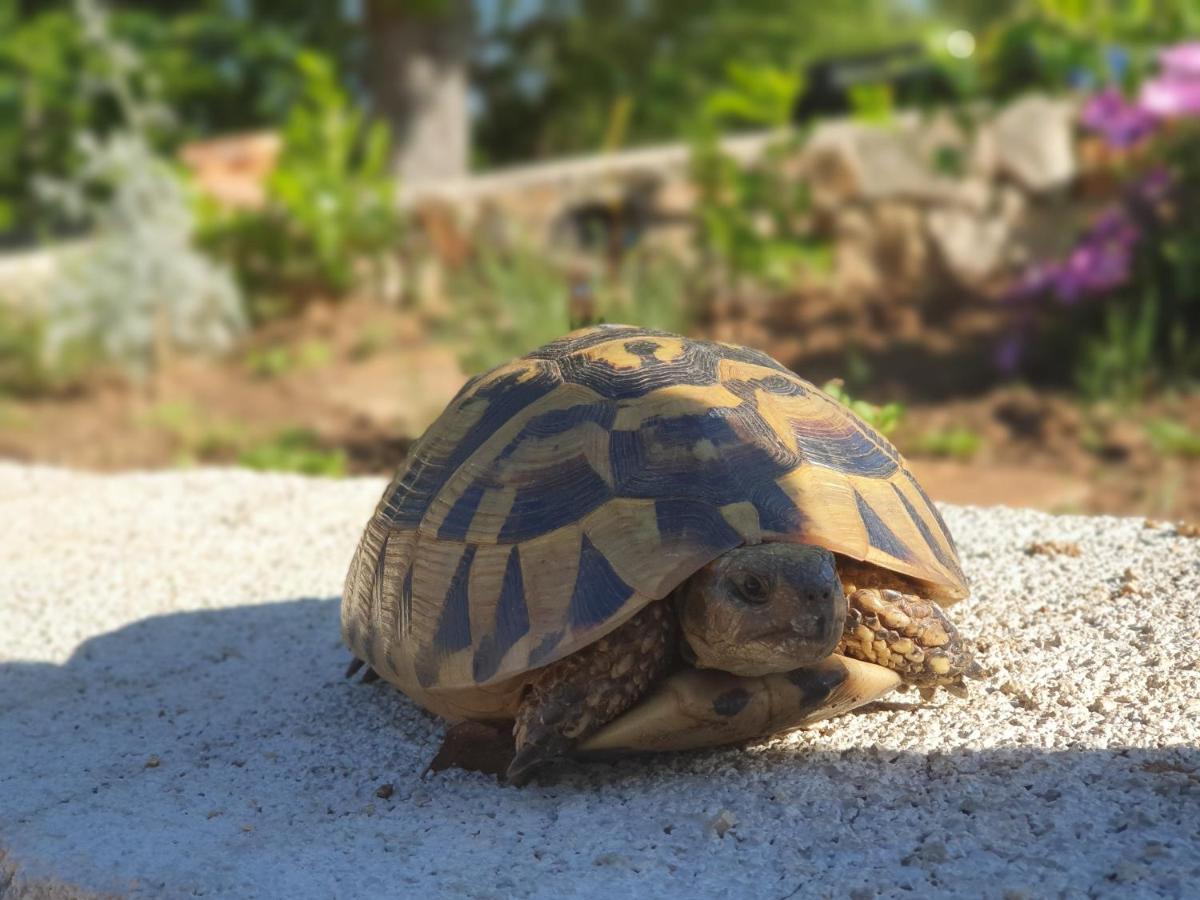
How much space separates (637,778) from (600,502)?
499 millimetres

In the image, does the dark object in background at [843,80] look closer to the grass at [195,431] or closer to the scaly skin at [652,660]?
the grass at [195,431]

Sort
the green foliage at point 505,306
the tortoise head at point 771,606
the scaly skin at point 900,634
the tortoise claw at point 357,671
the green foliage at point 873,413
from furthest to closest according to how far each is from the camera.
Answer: the green foliage at point 505,306, the green foliage at point 873,413, the tortoise claw at point 357,671, the scaly skin at point 900,634, the tortoise head at point 771,606

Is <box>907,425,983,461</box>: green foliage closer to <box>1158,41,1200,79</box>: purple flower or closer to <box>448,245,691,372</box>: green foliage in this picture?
<box>448,245,691,372</box>: green foliage

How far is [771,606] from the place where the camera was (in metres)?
2.11

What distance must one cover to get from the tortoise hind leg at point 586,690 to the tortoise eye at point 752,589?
20 cm

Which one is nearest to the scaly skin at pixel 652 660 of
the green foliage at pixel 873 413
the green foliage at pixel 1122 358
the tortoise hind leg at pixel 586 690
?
the tortoise hind leg at pixel 586 690

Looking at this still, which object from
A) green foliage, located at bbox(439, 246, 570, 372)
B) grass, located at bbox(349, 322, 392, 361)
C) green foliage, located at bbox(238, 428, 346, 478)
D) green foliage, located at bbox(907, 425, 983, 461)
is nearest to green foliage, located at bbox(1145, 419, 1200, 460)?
green foliage, located at bbox(907, 425, 983, 461)

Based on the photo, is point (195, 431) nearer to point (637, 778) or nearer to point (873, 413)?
point (873, 413)

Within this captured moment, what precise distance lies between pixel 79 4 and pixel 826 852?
7.99m

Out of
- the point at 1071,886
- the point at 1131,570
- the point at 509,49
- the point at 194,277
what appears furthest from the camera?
the point at 509,49

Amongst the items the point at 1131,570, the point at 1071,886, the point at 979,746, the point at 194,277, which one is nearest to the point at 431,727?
the point at 979,746

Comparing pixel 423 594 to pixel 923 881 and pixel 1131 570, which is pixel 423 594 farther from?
pixel 1131 570

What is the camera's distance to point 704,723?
7.20 ft

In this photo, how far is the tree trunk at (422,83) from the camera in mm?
9547
